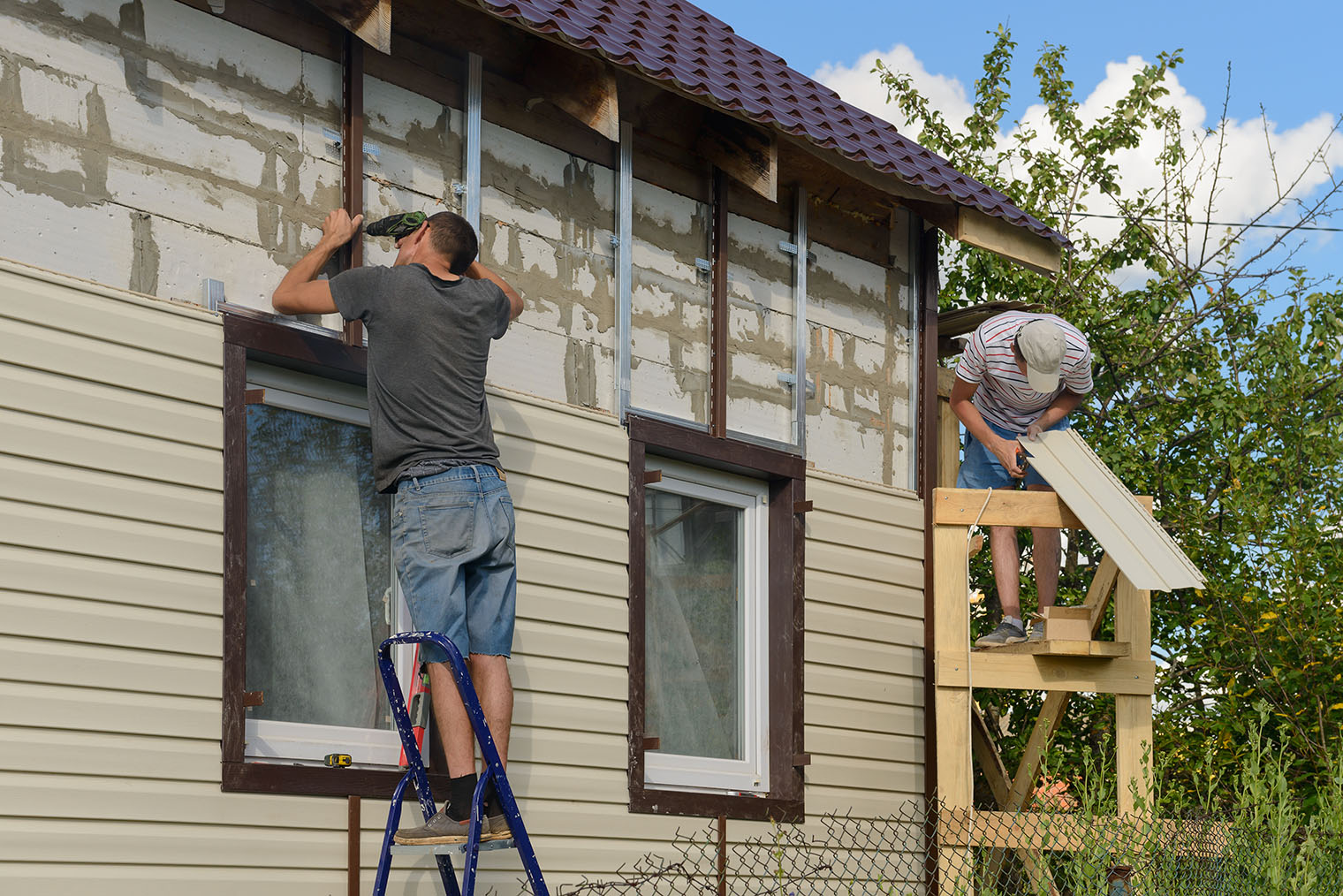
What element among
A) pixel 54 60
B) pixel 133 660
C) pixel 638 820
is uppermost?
pixel 54 60

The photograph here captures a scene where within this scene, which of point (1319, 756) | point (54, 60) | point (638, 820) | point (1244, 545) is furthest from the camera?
point (1244, 545)

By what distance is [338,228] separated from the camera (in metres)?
5.93

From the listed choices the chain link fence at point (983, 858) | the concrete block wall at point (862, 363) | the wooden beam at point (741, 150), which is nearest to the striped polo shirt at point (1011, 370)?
the concrete block wall at point (862, 363)

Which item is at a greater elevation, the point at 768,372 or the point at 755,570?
the point at 768,372

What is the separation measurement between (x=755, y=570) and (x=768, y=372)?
1.03m

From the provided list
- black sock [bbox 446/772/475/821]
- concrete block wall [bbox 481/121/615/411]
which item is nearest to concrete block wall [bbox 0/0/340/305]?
concrete block wall [bbox 481/121/615/411]

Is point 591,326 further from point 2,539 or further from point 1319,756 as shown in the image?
point 1319,756

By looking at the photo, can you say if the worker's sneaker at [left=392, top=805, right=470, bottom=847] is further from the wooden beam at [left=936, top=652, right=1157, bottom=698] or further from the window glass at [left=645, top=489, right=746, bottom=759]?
the wooden beam at [left=936, top=652, right=1157, bottom=698]

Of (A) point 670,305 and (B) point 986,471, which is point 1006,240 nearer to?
(B) point 986,471

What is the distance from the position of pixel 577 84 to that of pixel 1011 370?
2604 millimetres

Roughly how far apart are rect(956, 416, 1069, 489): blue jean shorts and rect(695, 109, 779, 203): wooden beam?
1746 millimetres

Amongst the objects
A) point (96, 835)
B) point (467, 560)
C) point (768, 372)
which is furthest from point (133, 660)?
point (768, 372)

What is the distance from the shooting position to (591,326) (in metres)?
7.13

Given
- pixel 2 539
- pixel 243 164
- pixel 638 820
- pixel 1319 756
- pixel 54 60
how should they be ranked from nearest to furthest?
pixel 2 539 → pixel 54 60 → pixel 243 164 → pixel 638 820 → pixel 1319 756
